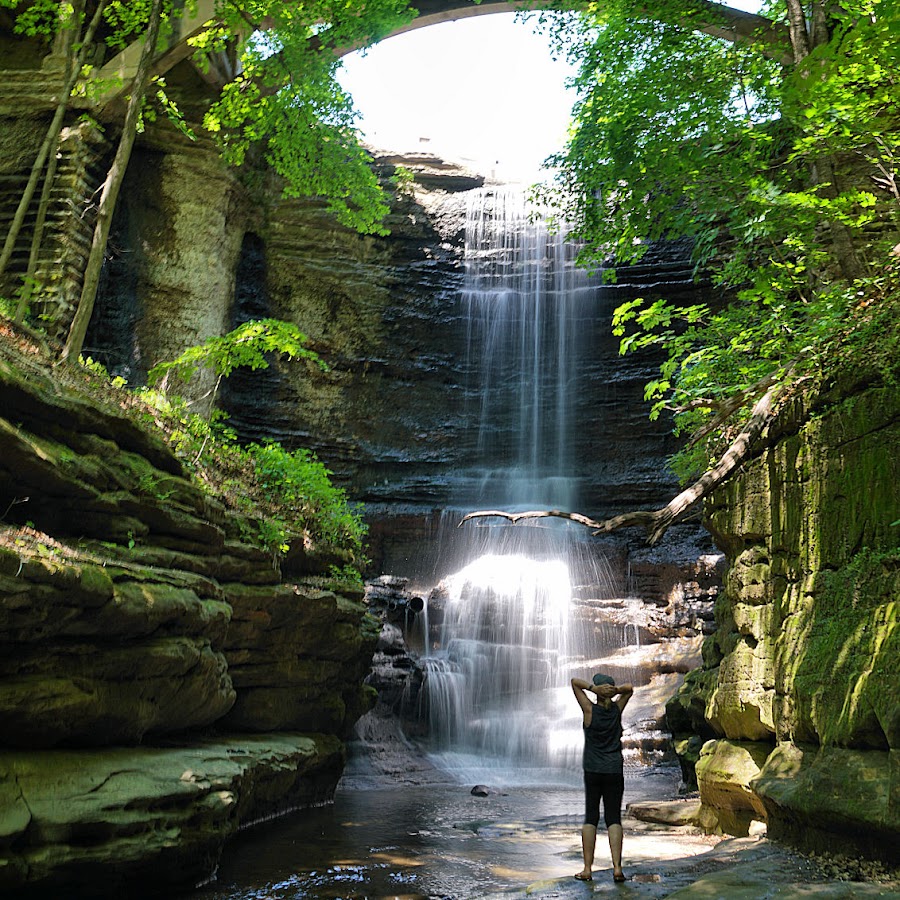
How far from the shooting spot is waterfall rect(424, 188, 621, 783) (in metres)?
15.5

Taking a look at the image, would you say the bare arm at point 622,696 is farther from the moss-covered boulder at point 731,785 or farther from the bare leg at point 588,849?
the moss-covered boulder at point 731,785

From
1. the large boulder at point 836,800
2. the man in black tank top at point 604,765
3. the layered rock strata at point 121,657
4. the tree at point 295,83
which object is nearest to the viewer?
the large boulder at point 836,800

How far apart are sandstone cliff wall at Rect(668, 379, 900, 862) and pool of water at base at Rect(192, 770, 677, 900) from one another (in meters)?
1.92

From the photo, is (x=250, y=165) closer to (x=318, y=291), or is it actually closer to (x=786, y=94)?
(x=318, y=291)

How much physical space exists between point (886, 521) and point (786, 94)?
15.6 feet

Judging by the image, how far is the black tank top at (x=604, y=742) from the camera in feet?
21.6

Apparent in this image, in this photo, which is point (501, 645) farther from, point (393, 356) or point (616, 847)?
point (616, 847)

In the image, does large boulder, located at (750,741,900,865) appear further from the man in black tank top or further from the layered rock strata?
the layered rock strata

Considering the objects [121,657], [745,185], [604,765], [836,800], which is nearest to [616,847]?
[604,765]

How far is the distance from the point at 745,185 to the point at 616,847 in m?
7.70

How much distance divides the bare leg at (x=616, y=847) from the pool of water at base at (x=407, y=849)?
74 centimetres

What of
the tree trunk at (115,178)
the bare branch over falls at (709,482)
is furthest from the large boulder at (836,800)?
the tree trunk at (115,178)

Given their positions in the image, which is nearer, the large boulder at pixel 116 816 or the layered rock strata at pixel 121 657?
the large boulder at pixel 116 816

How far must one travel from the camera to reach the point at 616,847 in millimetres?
6406
